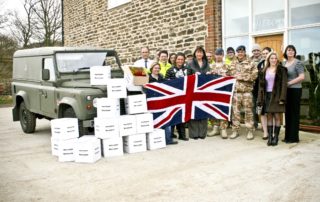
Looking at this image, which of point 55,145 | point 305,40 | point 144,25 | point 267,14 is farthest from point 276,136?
point 144,25

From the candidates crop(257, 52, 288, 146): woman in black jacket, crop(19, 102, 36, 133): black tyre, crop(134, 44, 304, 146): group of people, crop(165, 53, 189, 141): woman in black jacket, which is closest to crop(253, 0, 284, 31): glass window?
crop(134, 44, 304, 146): group of people

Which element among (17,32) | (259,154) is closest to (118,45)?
(259,154)

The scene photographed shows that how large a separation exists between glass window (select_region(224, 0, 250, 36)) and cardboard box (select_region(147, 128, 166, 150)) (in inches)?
172

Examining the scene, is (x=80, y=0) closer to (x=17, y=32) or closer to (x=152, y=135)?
(x=152, y=135)

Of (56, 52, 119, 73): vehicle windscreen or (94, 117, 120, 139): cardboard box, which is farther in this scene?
(56, 52, 119, 73): vehicle windscreen

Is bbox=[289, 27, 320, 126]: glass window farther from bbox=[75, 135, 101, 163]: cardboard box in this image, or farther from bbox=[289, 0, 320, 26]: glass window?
bbox=[75, 135, 101, 163]: cardboard box

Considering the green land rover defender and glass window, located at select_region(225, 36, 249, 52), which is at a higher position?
glass window, located at select_region(225, 36, 249, 52)

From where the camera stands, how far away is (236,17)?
993 centimetres

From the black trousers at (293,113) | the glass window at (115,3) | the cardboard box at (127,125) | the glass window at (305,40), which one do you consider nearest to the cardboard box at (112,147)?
the cardboard box at (127,125)

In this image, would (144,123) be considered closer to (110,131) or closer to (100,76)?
(110,131)

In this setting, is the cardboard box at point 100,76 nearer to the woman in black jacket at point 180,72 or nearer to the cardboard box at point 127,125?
the cardboard box at point 127,125

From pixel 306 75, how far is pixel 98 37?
35.1ft

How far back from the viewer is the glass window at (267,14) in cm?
882

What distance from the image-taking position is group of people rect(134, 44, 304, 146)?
6762 millimetres
